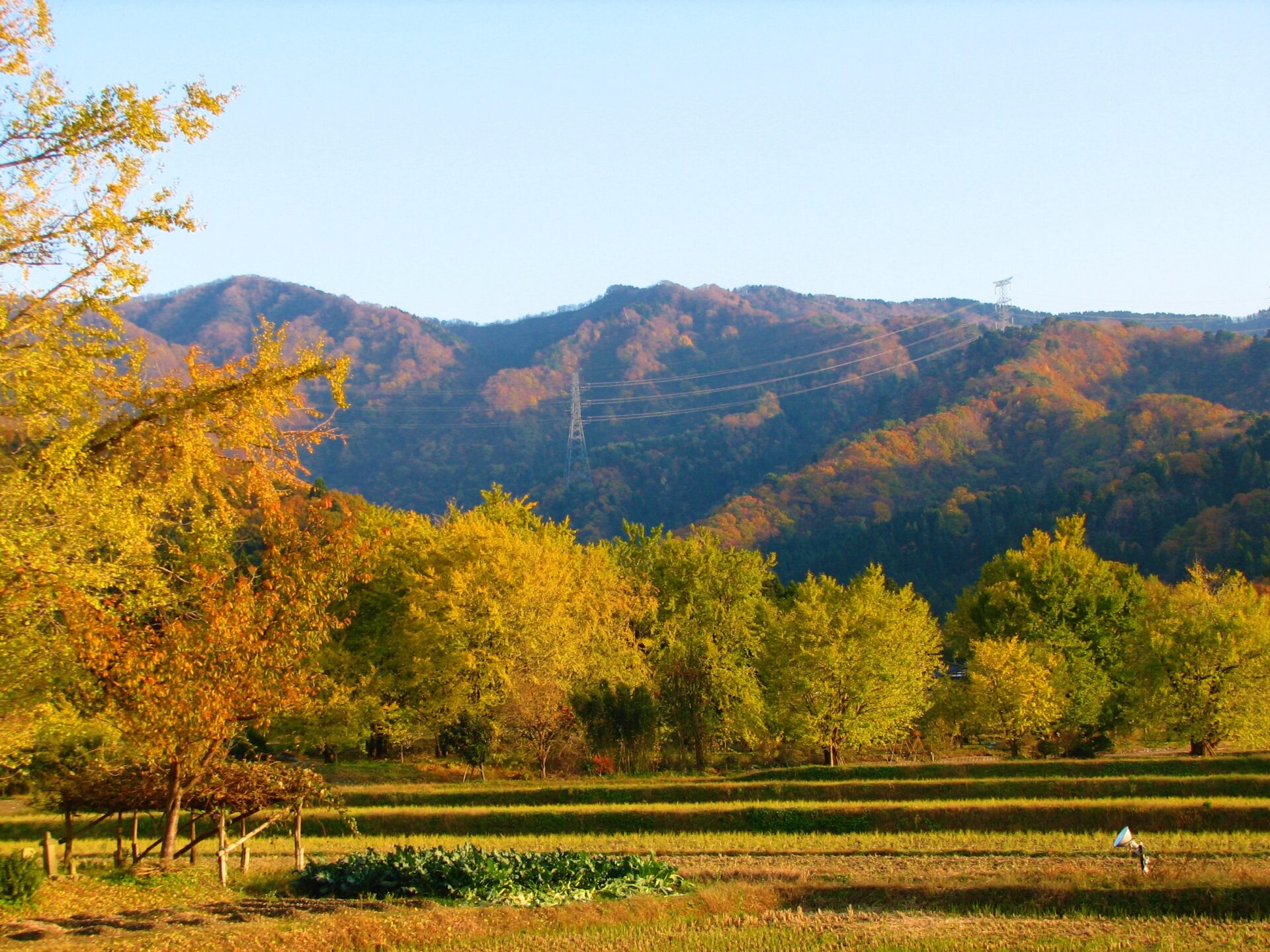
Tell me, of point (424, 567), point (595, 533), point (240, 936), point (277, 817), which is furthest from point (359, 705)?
point (595, 533)

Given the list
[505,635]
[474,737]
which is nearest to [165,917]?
[474,737]

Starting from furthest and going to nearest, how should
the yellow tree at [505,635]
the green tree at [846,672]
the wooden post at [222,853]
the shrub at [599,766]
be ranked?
the green tree at [846,672], the shrub at [599,766], the yellow tree at [505,635], the wooden post at [222,853]

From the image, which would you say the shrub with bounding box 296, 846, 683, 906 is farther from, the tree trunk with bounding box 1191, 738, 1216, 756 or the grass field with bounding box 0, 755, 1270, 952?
the tree trunk with bounding box 1191, 738, 1216, 756

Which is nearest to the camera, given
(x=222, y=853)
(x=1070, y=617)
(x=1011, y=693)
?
(x=222, y=853)

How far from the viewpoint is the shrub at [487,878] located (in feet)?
58.9

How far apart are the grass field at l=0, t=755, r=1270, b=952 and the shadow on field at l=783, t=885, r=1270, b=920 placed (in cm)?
4

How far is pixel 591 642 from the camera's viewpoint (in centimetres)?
4728

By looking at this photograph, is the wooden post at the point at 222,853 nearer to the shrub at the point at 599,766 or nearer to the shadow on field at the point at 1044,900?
the shadow on field at the point at 1044,900

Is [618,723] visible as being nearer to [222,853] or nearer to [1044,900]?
[222,853]

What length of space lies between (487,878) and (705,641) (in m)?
32.3

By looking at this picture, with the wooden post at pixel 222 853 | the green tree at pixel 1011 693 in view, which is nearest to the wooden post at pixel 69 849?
the wooden post at pixel 222 853

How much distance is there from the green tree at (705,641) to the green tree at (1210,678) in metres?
17.6

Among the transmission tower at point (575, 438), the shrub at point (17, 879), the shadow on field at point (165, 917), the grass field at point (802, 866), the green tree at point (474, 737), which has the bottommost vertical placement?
the green tree at point (474, 737)

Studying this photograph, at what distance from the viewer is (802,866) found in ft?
70.9
